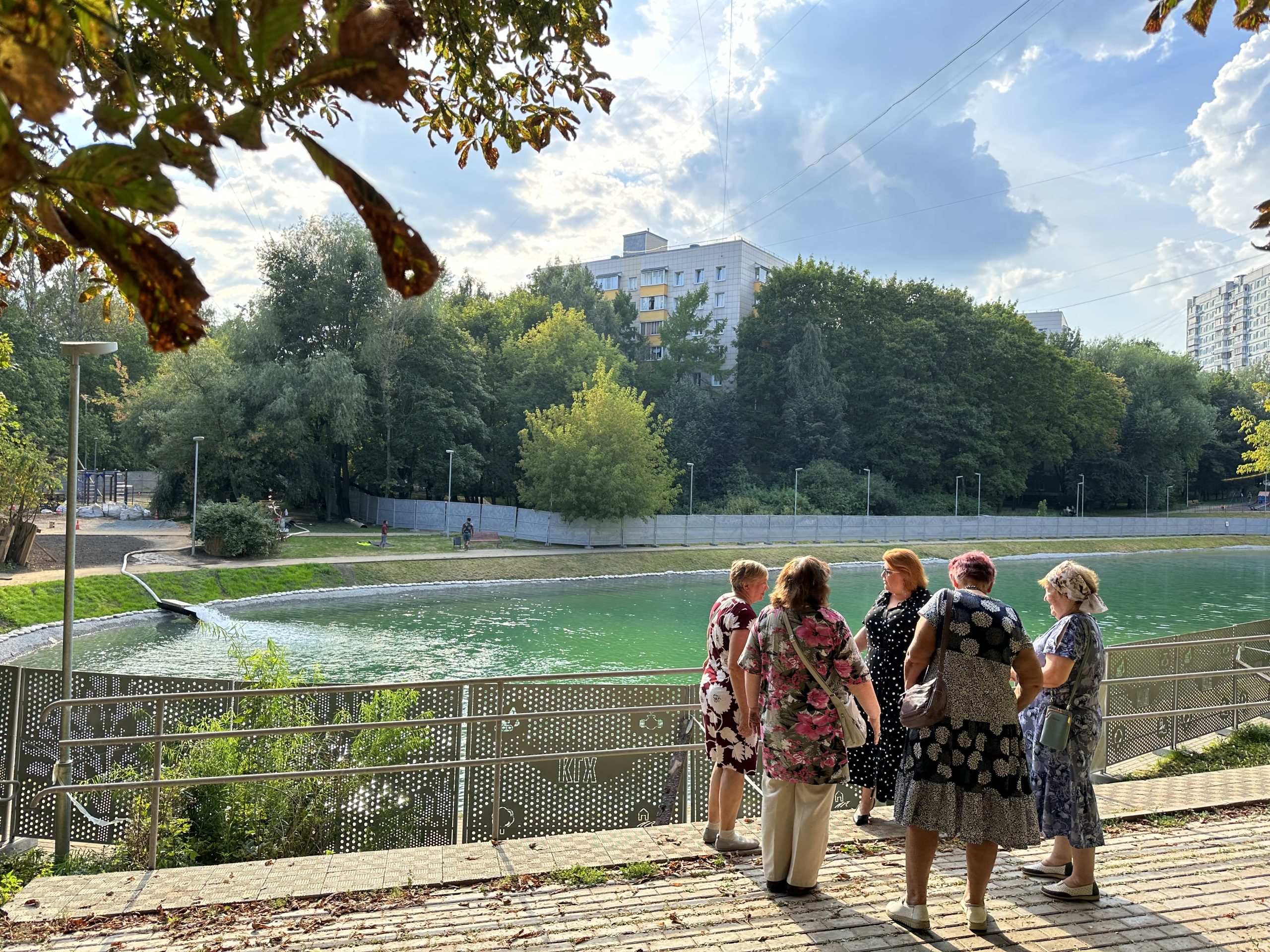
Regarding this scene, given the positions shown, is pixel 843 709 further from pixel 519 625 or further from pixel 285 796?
pixel 519 625

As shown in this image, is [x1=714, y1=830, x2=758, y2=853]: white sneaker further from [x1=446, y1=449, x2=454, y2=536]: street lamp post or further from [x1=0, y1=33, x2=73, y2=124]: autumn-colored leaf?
[x1=446, y1=449, x2=454, y2=536]: street lamp post

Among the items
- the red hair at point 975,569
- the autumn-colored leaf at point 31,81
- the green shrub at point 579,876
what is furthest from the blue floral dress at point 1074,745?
the autumn-colored leaf at point 31,81

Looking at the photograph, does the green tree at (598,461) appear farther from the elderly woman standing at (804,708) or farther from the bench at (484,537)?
the elderly woman standing at (804,708)

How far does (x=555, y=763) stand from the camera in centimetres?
600

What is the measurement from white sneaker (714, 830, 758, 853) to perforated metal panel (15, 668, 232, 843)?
3.73 metres

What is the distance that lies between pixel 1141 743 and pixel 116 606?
77.1 feet

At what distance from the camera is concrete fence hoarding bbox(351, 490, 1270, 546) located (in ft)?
139

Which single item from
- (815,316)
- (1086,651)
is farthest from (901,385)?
(1086,651)

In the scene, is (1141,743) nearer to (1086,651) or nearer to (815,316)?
(1086,651)

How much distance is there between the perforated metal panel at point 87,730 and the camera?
623 cm

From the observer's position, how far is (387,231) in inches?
52.9

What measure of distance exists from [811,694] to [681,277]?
76.8 meters

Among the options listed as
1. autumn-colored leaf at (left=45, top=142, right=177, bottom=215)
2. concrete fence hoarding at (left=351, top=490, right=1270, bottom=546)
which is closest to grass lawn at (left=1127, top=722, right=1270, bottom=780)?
autumn-colored leaf at (left=45, top=142, right=177, bottom=215)

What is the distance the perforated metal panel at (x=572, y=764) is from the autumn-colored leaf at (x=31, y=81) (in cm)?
501
